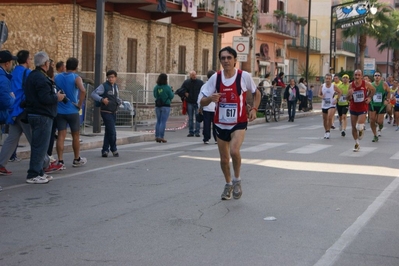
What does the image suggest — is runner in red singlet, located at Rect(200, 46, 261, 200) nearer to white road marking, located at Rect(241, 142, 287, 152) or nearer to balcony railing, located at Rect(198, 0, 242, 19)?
white road marking, located at Rect(241, 142, 287, 152)

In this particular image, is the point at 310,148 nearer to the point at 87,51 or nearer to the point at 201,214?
the point at 201,214

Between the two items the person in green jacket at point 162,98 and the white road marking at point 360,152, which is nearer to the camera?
the white road marking at point 360,152

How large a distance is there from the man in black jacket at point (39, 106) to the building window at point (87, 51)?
54.6ft

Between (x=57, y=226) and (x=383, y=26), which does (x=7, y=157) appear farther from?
(x=383, y=26)

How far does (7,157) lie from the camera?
11883 mm

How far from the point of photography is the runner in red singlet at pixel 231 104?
9.72 metres

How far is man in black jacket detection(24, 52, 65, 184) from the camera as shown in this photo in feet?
35.8

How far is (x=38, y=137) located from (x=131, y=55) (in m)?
20.5

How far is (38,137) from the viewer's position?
36.0 ft

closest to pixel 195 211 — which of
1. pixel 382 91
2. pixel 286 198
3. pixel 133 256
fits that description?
pixel 286 198

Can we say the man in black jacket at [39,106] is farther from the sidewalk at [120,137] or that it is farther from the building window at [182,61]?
the building window at [182,61]

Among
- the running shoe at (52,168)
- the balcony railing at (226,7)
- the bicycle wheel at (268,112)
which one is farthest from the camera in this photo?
the balcony railing at (226,7)

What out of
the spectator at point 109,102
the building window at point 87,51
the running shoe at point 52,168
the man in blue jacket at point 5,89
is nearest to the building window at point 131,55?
the building window at point 87,51

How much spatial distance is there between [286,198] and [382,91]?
12.2 meters
